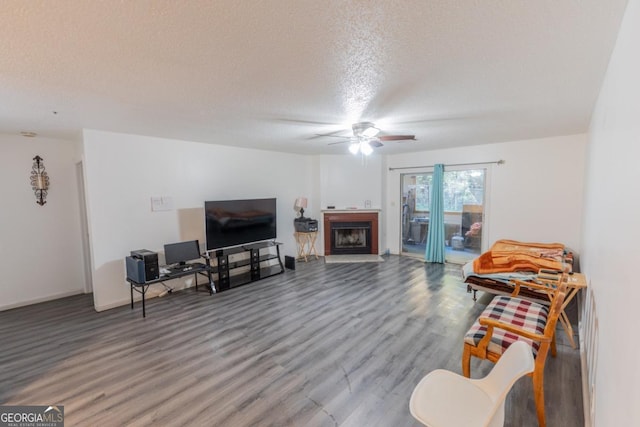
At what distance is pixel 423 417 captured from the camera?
4.58 feet

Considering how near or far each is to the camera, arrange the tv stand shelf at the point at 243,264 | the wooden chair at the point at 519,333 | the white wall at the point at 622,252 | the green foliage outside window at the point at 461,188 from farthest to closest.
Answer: the green foliage outside window at the point at 461,188 → the tv stand shelf at the point at 243,264 → the wooden chair at the point at 519,333 → the white wall at the point at 622,252

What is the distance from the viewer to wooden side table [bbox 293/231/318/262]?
6216 mm

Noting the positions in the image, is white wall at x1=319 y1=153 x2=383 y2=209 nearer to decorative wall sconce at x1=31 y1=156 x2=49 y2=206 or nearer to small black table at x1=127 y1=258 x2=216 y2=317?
small black table at x1=127 y1=258 x2=216 y2=317

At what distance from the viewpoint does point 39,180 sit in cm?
394

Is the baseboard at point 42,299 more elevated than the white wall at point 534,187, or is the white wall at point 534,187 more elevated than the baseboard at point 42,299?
the white wall at point 534,187

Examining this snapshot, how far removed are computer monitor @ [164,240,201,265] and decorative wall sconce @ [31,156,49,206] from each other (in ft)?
6.27

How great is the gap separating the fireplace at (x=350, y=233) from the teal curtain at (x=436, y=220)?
115 cm

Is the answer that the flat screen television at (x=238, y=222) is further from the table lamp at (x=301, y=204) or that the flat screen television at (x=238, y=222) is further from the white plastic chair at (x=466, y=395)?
the white plastic chair at (x=466, y=395)

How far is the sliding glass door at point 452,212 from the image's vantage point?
540 cm

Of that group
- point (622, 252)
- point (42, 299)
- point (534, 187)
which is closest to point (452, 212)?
point (534, 187)

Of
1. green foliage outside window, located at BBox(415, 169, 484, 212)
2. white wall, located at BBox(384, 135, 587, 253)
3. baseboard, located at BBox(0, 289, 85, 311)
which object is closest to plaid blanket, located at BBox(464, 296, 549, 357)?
white wall, located at BBox(384, 135, 587, 253)

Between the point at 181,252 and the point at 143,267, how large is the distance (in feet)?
2.13

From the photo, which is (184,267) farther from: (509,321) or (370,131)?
(509,321)

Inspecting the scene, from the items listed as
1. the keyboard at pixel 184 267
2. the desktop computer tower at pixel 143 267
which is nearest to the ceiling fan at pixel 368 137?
the keyboard at pixel 184 267
